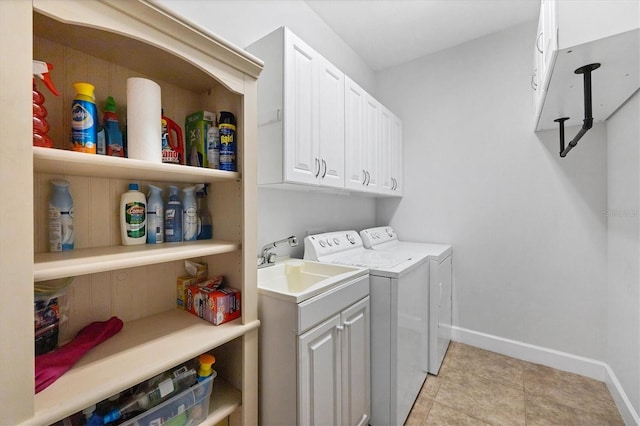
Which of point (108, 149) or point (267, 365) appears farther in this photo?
point (267, 365)

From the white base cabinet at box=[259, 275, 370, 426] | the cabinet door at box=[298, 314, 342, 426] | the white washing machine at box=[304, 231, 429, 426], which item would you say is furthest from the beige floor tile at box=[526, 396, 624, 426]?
the cabinet door at box=[298, 314, 342, 426]

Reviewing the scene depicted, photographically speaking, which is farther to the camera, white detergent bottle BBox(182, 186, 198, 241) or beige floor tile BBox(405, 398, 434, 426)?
beige floor tile BBox(405, 398, 434, 426)

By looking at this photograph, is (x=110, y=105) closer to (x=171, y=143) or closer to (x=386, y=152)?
(x=171, y=143)

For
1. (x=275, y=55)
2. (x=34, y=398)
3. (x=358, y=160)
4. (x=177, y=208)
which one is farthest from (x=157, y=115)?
(x=358, y=160)

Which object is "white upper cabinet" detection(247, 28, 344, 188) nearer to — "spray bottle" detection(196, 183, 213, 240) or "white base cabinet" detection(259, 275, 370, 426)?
"spray bottle" detection(196, 183, 213, 240)

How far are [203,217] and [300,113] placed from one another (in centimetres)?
77

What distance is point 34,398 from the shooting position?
2.26 ft

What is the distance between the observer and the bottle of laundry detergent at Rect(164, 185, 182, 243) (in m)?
1.21

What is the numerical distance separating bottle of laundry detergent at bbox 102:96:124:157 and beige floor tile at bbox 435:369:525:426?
2269 millimetres

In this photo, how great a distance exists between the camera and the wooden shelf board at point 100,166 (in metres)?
0.73

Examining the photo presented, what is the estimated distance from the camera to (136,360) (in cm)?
91

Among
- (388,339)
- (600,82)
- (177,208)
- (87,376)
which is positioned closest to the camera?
(87,376)

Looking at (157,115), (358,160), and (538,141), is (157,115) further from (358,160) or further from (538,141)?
(538,141)

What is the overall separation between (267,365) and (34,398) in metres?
0.76
